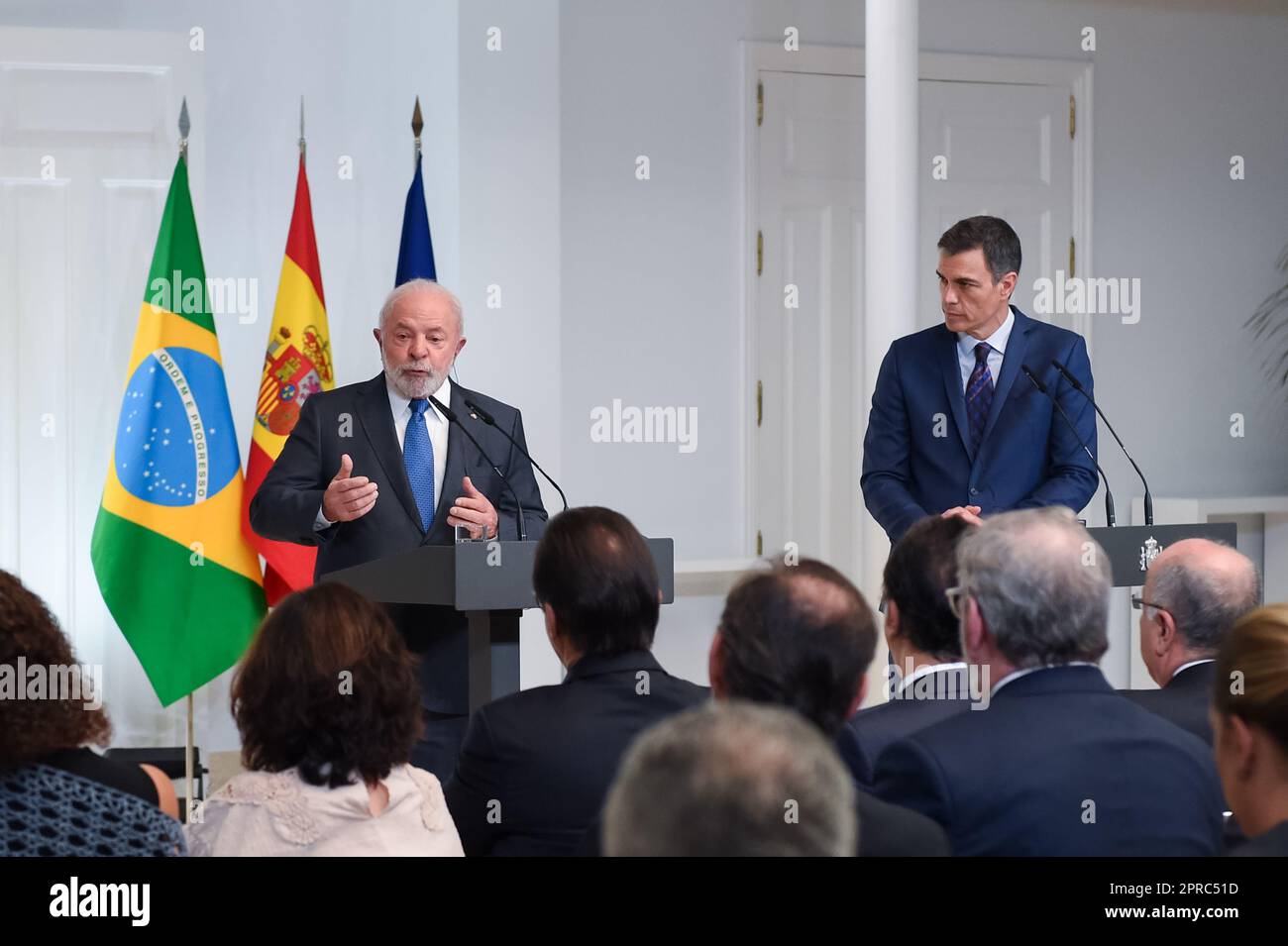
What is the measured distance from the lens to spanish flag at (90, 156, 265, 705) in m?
4.27

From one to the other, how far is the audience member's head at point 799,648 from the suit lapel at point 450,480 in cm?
145

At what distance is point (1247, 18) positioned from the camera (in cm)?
598

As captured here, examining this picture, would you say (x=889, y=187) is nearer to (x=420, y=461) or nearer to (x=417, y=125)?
(x=417, y=125)

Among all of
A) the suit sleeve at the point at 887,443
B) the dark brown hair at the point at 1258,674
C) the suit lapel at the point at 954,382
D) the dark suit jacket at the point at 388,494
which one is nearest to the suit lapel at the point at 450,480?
the dark suit jacket at the point at 388,494

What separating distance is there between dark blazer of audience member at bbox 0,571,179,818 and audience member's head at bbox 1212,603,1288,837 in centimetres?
117

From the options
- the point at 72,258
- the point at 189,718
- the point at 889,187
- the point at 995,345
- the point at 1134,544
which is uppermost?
the point at 889,187

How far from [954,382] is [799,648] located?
6.05 ft

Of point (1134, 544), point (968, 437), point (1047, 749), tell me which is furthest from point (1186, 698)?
point (968, 437)

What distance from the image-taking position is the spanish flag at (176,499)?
4.27 metres

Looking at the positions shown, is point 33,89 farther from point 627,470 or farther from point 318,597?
point 318,597

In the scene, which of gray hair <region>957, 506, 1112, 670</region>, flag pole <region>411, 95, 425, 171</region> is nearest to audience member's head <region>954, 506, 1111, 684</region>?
gray hair <region>957, 506, 1112, 670</region>

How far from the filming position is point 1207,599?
7.73ft
